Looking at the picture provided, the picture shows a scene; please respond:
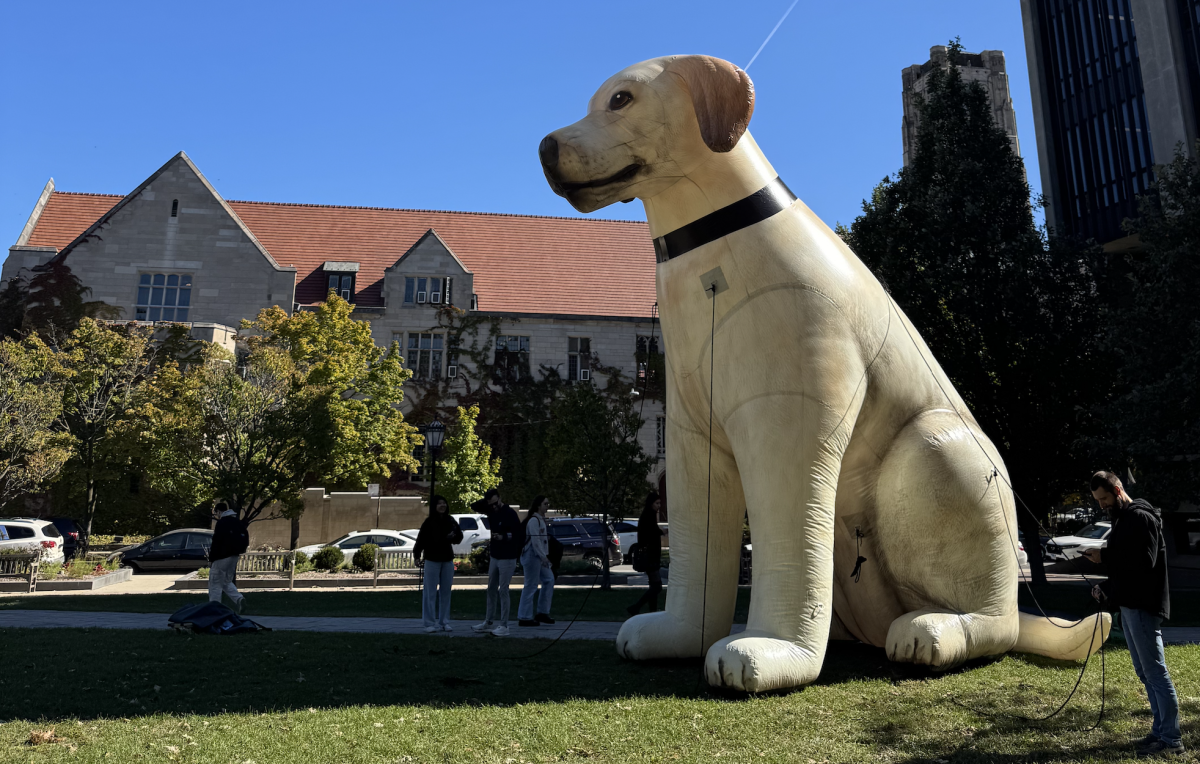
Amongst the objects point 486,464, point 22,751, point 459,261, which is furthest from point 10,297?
point 22,751

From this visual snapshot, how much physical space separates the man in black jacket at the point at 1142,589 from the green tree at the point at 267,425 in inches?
779

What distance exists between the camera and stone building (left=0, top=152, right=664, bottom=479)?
3616 centimetres

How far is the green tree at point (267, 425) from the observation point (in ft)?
72.4

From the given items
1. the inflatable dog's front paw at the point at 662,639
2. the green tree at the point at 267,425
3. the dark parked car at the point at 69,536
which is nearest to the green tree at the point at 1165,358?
the inflatable dog's front paw at the point at 662,639

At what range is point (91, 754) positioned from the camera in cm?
417

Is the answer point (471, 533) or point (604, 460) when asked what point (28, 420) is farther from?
point (604, 460)

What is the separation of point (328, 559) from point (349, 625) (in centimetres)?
1196

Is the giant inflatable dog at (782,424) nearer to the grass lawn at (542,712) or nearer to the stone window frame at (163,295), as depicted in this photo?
the grass lawn at (542,712)

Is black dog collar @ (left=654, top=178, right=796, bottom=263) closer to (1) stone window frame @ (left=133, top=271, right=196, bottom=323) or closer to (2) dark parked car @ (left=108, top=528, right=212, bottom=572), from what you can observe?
(2) dark parked car @ (left=108, top=528, right=212, bottom=572)

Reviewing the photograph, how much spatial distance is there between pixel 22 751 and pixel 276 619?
7.63 metres

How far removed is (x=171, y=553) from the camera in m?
24.4

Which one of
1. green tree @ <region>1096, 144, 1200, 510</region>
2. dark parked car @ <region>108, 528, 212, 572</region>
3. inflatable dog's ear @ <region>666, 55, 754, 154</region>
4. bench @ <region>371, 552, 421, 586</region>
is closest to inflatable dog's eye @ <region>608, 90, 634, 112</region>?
inflatable dog's ear @ <region>666, 55, 754, 154</region>

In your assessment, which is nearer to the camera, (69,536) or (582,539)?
(69,536)

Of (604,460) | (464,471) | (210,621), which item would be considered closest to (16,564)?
(210,621)
